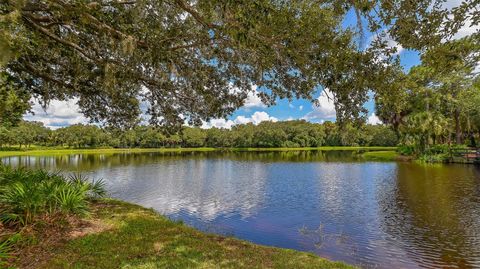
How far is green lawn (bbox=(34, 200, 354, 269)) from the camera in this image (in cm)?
645

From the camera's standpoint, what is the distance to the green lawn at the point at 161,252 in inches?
254

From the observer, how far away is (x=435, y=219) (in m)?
14.4

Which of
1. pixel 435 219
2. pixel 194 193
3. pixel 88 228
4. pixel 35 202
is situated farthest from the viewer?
pixel 194 193

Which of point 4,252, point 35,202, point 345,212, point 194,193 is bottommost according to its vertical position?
point 345,212

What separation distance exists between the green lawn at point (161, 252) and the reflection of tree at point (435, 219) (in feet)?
18.7

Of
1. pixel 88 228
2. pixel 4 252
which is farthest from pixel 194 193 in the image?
pixel 4 252

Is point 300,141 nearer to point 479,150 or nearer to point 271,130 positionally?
point 271,130

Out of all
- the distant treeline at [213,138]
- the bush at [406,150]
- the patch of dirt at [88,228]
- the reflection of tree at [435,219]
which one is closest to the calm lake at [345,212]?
the reflection of tree at [435,219]

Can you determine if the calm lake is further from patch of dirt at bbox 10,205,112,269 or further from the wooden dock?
the wooden dock

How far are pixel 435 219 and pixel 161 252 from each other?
1309cm

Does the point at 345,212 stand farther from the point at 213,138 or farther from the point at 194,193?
the point at 213,138

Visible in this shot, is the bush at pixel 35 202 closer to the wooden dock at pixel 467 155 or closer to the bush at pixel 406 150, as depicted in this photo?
the wooden dock at pixel 467 155

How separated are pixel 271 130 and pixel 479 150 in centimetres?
7616

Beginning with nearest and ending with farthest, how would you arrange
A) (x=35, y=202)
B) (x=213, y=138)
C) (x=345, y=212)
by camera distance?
1. (x=35, y=202)
2. (x=345, y=212)
3. (x=213, y=138)
